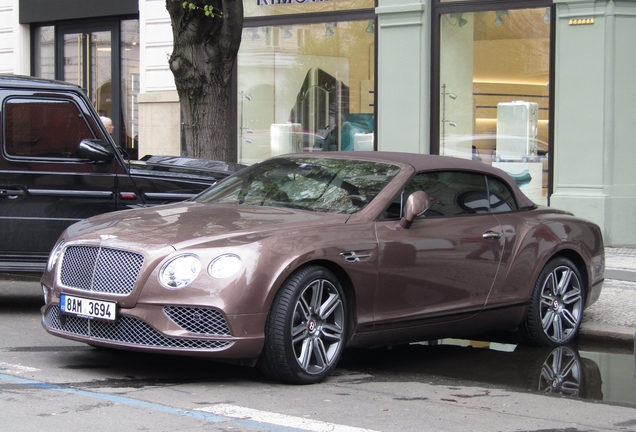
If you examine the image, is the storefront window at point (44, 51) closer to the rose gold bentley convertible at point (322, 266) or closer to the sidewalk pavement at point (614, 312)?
the sidewalk pavement at point (614, 312)

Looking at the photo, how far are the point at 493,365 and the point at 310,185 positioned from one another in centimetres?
188

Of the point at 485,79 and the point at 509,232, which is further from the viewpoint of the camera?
the point at 485,79

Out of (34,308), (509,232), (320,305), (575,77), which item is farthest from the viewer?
(575,77)

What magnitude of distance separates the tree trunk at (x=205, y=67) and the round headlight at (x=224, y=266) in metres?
5.75

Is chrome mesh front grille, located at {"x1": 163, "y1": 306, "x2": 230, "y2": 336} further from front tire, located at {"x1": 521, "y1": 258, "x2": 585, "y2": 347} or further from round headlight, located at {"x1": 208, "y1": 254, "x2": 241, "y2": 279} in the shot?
front tire, located at {"x1": 521, "y1": 258, "x2": 585, "y2": 347}

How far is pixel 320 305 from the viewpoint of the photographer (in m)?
6.23

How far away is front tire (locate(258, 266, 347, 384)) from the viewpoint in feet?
19.5

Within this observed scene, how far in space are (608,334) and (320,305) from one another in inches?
125

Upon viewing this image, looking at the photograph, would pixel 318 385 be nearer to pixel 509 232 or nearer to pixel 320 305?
pixel 320 305

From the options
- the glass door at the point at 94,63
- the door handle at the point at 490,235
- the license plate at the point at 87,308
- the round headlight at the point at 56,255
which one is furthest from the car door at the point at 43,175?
the glass door at the point at 94,63

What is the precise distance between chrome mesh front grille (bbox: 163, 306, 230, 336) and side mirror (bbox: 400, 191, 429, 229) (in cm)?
160

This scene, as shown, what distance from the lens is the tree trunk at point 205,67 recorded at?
442 inches

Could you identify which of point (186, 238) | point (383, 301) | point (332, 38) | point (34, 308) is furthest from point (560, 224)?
point (332, 38)

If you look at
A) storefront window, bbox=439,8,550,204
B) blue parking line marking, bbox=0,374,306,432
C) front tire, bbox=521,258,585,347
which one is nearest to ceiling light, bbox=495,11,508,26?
storefront window, bbox=439,8,550,204
